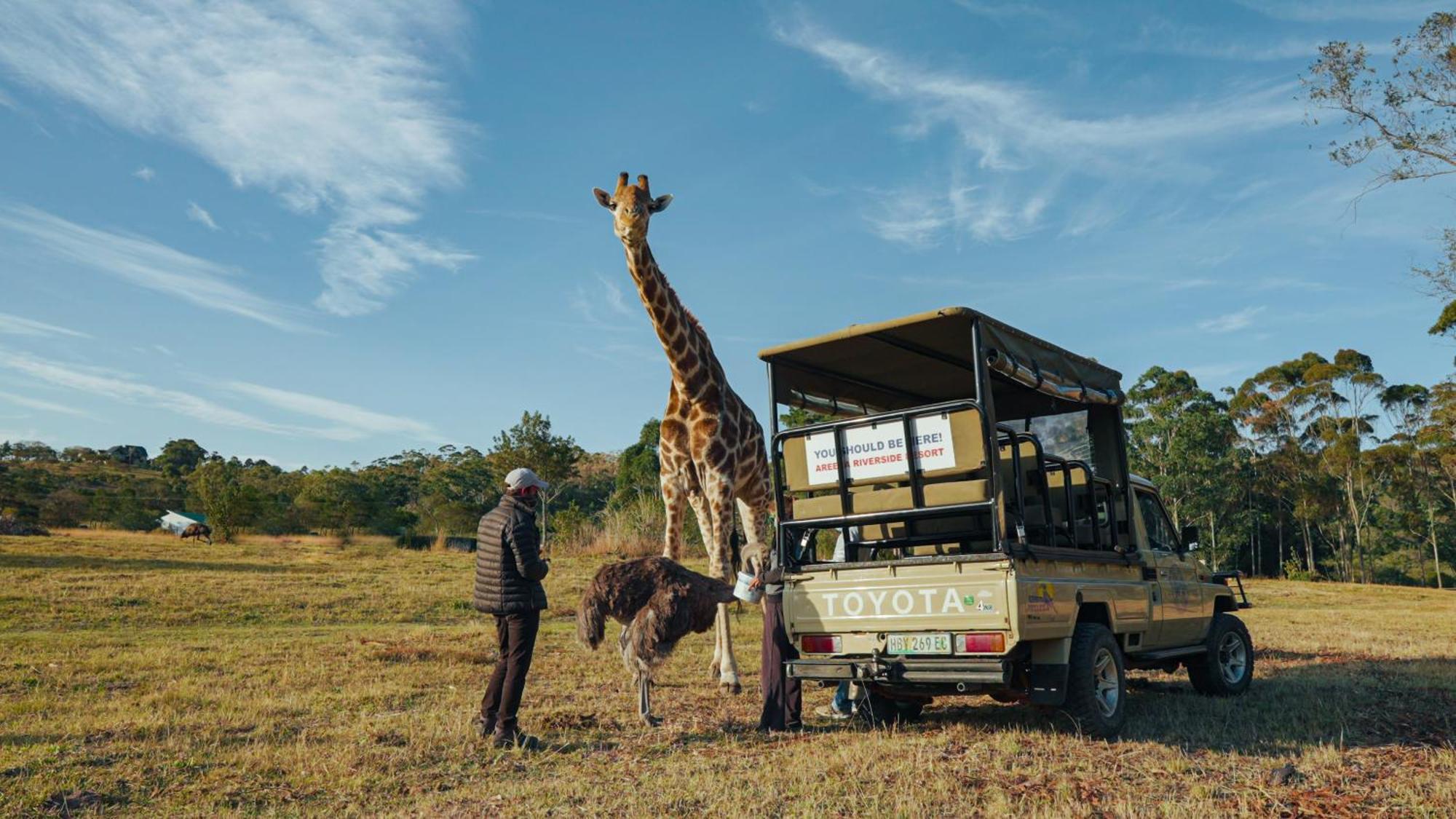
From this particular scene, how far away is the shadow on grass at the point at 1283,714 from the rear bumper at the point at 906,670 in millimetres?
1081

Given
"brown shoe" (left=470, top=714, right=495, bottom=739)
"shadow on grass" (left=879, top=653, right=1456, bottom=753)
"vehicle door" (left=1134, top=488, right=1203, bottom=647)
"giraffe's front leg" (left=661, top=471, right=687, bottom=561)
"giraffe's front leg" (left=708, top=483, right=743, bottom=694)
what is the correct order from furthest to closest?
"giraffe's front leg" (left=661, top=471, right=687, bottom=561)
"giraffe's front leg" (left=708, top=483, right=743, bottom=694)
"vehicle door" (left=1134, top=488, right=1203, bottom=647)
"brown shoe" (left=470, top=714, right=495, bottom=739)
"shadow on grass" (left=879, top=653, right=1456, bottom=753)

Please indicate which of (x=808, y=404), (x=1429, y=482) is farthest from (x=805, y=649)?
(x=1429, y=482)

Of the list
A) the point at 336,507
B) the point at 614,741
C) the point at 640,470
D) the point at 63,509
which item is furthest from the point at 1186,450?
the point at 63,509

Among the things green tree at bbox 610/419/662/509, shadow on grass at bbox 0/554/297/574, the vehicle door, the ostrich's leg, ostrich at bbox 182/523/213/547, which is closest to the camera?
the ostrich's leg

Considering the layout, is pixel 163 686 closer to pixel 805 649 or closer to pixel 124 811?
pixel 124 811

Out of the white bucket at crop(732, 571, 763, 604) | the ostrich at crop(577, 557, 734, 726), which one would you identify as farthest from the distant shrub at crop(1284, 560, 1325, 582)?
the ostrich at crop(577, 557, 734, 726)

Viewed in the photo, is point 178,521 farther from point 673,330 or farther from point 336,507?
point 673,330

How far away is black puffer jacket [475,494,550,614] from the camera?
718 centimetres

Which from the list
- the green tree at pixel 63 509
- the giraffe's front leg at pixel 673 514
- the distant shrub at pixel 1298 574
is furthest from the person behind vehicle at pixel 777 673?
the green tree at pixel 63 509

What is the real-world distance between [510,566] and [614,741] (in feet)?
4.95

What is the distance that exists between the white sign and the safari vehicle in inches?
0.5

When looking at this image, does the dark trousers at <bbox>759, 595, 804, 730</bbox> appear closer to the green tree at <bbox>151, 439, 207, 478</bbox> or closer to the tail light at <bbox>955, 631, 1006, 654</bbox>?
the tail light at <bbox>955, 631, 1006, 654</bbox>

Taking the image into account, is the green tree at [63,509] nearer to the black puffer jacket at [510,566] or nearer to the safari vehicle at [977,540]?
the black puffer jacket at [510,566]

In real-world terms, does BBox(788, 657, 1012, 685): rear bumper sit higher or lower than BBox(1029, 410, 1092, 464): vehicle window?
lower
